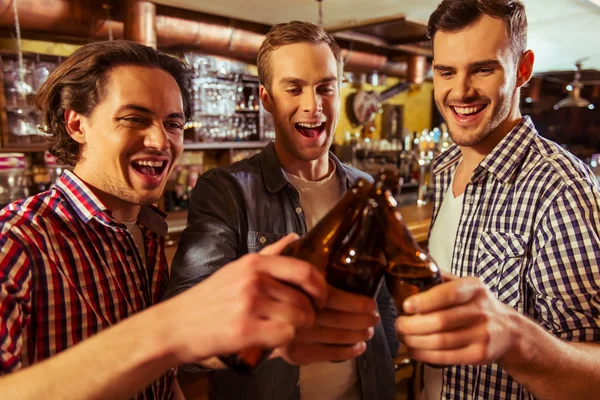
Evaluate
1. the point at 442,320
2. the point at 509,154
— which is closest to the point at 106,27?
Answer: the point at 509,154

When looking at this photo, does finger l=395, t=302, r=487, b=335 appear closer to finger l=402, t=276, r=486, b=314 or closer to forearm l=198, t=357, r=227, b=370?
finger l=402, t=276, r=486, b=314

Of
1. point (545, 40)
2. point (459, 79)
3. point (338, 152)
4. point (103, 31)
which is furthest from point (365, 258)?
point (545, 40)

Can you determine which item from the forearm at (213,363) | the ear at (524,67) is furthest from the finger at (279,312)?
the ear at (524,67)

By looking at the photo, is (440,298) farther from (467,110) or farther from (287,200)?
(467,110)

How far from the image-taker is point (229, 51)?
14.6 ft

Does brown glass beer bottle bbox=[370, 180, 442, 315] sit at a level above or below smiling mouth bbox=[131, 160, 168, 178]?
below

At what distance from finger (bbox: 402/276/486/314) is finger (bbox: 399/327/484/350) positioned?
1.7 inches

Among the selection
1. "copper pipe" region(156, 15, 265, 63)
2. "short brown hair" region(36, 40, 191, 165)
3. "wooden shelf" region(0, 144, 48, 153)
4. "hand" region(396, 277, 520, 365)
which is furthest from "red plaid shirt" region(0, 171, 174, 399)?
"copper pipe" region(156, 15, 265, 63)

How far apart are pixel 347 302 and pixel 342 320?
3cm

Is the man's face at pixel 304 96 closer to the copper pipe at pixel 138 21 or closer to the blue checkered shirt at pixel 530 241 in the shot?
the blue checkered shirt at pixel 530 241

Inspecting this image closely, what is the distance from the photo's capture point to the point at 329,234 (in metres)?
0.65

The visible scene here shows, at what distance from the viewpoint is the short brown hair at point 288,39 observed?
1.41 meters

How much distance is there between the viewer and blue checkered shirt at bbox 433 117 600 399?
1006mm

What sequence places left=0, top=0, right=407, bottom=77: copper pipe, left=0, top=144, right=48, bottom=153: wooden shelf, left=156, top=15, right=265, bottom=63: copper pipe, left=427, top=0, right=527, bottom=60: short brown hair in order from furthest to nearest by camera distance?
1. left=156, top=15, right=265, bottom=63: copper pipe
2. left=0, top=144, right=48, bottom=153: wooden shelf
3. left=0, top=0, right=407, bottom=77: copper pipe
4. left=427, top=0, right=527, bottom=60: short brown hair
